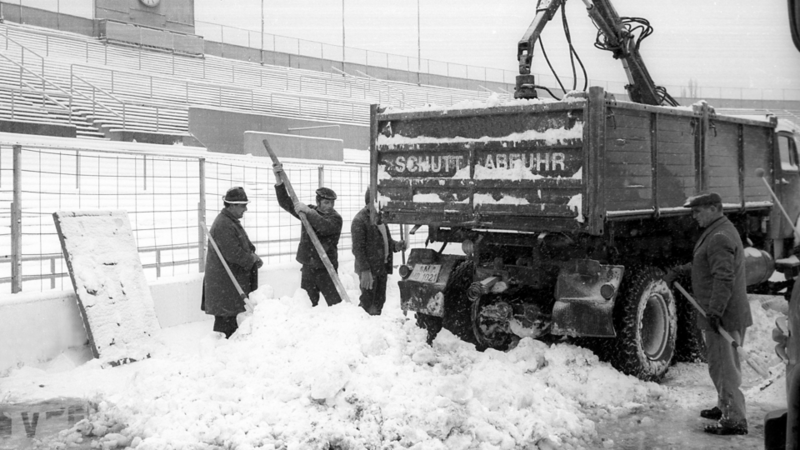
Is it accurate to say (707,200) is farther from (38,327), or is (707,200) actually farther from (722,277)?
(38,327)

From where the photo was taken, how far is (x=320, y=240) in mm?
8484

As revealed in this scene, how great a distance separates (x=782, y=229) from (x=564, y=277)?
449 centimetres

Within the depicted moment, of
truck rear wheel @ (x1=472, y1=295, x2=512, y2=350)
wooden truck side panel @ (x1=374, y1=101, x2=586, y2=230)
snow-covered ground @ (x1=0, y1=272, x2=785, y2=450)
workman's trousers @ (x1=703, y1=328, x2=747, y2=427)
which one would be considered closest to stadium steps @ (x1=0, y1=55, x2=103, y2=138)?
snow-covered ground @ (x1=0, y1=272, x2=785, y2=450)

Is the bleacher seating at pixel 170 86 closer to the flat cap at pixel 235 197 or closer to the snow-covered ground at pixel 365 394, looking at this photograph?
the flat cap at pixel 235 197

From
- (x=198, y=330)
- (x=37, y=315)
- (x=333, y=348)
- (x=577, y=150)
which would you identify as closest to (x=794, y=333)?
(x=577, y=150)

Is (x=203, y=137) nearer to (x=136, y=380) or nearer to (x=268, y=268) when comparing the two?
(x=268, y=268)

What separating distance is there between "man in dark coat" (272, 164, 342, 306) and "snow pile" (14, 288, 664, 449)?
4.18ft

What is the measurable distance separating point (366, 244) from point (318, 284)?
72 centimetres

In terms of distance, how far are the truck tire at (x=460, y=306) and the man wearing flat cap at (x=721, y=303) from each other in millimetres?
2310

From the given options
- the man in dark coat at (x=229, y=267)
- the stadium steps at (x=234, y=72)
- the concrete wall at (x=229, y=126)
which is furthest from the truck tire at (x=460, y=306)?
the stadium steps at (x=234, y=72)

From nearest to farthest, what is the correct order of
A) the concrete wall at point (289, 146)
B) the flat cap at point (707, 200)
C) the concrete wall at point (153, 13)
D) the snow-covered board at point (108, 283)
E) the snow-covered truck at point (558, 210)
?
the flat cap at point (707, 200), the snow-covered truck at point (558, 210), the snow-covered board at point (108, 283), the concrete wall at point (289, 146), the concrete wall at point (153, 13)

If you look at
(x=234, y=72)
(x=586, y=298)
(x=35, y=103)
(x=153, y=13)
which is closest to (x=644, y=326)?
(x=586, y=298)

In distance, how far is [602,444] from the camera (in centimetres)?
521

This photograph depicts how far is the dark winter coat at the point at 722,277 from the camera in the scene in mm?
5492
